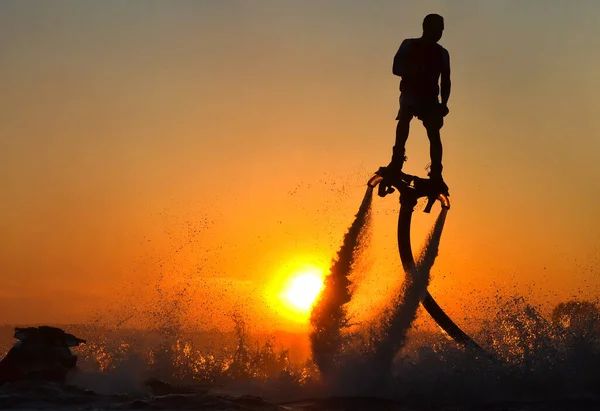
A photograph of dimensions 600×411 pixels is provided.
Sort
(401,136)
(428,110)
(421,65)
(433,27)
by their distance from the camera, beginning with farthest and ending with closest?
(401,136)
(428,110)
(421,65)
(433,27)

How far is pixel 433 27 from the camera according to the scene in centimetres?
2328

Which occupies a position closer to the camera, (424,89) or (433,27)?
(433,27)

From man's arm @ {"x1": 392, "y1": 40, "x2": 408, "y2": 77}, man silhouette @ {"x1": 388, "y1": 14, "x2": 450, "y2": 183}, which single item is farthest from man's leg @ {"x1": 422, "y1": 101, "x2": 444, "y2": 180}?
man's arm @ {"x1": 392, "y1": 40, "x2": 408, "y2": 77}

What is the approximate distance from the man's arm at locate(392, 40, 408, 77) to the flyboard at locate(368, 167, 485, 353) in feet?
9.04

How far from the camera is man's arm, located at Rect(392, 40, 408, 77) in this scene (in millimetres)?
23750

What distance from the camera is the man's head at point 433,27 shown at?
23.2 metres

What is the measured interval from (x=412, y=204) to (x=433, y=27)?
16.8 feet

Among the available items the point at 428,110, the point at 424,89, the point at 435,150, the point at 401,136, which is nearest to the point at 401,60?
the point at 424,89

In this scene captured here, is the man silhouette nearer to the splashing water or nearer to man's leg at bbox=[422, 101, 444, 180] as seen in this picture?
man's leg at bbox=[422, 101, 444, 180]

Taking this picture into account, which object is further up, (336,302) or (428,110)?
(428,110)

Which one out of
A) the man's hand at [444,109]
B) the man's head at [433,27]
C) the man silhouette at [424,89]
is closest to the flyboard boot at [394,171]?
the man silhouette at [424,89]

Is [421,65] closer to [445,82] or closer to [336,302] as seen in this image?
[445,82]

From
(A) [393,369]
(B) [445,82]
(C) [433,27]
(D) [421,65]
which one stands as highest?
(C) [433,27]

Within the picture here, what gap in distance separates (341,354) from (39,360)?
8.48 metres
